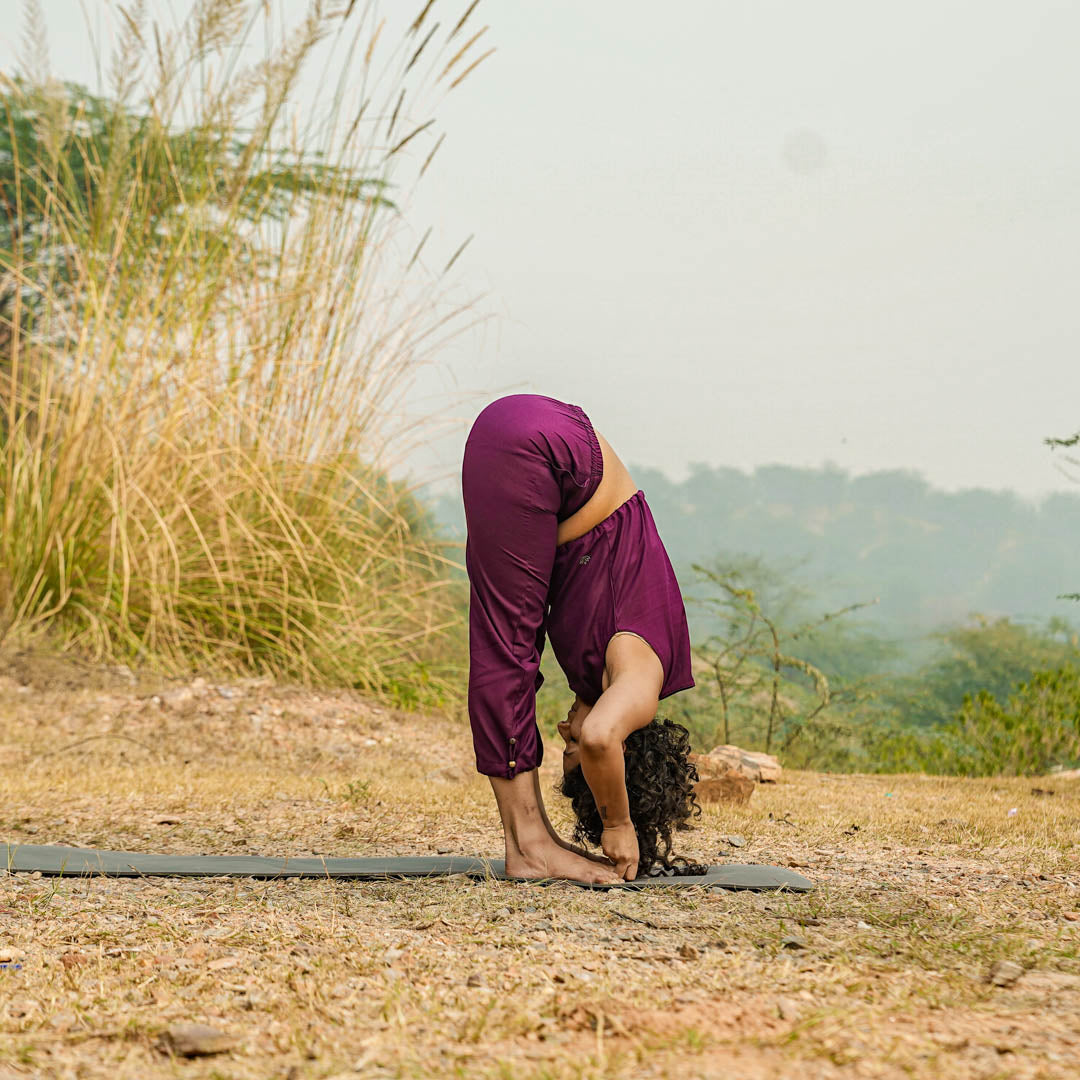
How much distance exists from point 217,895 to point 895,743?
4639 millimetres

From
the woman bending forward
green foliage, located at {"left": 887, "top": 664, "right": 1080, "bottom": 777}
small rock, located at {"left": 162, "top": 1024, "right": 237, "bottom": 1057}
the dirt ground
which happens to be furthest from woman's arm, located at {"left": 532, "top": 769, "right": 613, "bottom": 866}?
green foliage, located at {"left": 887, "top": 664, "right": 1080, "bottom": 777}

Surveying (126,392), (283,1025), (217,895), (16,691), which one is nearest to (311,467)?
(126,392)

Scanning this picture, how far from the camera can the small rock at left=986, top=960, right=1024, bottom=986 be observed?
1445mm

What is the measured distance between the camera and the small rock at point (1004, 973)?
145cm

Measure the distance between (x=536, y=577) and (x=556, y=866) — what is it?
550 millimetres

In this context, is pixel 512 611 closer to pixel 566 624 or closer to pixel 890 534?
pixel 566 624

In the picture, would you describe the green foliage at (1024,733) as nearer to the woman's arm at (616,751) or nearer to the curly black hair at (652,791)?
the curly black hair at (652,791)

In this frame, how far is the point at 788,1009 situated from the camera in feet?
4.30

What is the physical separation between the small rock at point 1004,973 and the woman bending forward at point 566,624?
694 mm

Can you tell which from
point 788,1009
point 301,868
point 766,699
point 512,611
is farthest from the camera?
point 766,699

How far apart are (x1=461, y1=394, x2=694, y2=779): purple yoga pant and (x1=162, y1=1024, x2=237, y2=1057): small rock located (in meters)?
0.87

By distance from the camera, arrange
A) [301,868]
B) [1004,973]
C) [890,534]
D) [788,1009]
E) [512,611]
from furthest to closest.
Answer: [890,534], [301,868], [512,611], [1004,973], [788,1009]

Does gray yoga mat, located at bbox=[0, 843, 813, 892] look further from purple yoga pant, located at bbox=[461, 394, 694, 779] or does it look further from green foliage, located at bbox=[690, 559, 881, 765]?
green foliage, located at bbox=[690, 559, 881, 765]

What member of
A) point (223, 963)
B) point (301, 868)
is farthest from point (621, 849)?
point (223, 963)
